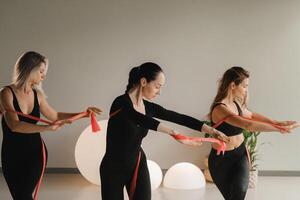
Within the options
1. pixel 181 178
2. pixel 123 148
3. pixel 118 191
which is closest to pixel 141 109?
pixel 123 148

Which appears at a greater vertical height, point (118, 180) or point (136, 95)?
point (136, 95)

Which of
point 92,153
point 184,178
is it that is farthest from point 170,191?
point 92,153

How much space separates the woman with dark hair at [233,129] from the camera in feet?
11.6

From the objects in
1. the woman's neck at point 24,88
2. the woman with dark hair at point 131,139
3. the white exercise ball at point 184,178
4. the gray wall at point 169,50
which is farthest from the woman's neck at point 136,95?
the gray wall at point 169,50

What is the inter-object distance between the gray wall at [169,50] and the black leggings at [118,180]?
365 cm

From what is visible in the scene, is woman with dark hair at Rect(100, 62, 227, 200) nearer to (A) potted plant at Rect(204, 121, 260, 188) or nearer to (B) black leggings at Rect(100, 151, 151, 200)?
(B) black leggings at Rect(100, 151, 151, 200)

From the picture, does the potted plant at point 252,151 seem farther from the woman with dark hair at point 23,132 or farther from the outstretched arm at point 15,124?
the outstretched arm at point 15,124

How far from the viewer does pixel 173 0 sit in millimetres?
6707

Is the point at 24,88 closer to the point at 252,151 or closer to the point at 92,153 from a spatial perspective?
the point at 92,153

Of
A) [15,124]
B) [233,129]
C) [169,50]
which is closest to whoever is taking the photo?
[15,124]

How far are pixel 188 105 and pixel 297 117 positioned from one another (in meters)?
1.53

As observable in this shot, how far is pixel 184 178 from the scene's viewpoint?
19.2ft

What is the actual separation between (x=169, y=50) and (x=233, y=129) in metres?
3.20

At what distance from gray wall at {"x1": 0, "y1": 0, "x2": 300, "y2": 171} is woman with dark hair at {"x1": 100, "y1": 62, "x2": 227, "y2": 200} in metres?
3.54
